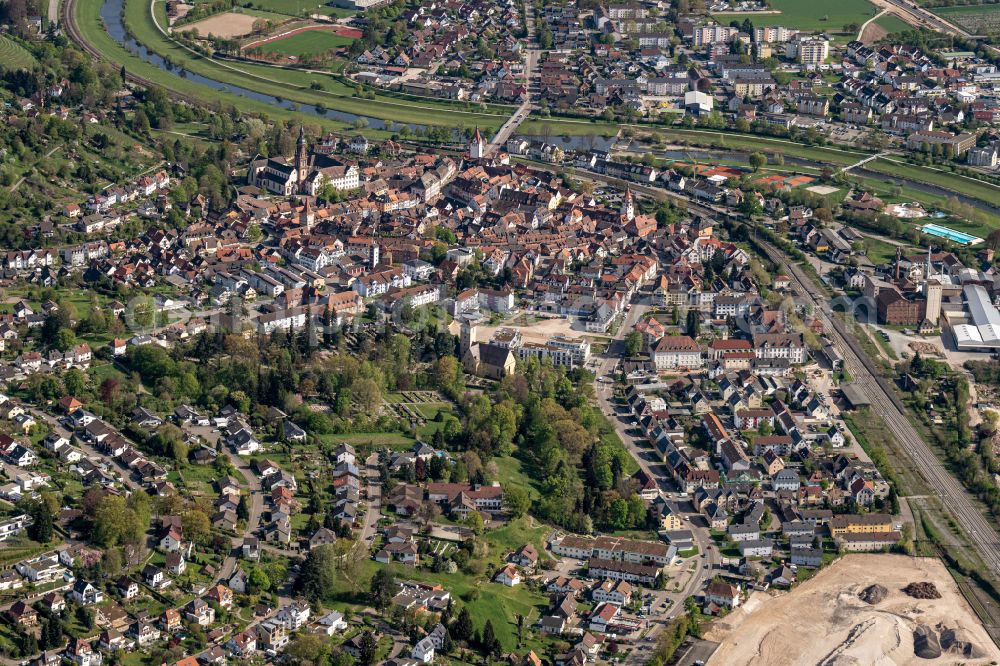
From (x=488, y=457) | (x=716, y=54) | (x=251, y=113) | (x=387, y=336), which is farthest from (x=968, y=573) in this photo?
(x=716, y=54)

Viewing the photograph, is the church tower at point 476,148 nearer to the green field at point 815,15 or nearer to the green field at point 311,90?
the green field at point 311,90

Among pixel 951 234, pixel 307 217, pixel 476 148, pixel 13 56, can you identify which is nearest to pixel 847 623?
pixel 951 234

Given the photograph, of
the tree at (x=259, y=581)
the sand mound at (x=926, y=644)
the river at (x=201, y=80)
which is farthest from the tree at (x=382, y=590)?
the river at (x=201, y=80)

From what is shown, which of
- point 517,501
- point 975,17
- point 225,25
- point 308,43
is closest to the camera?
point 517,501

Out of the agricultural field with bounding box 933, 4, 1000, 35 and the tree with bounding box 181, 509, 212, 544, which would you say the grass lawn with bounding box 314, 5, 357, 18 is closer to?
the agricultural field with bounding box 933, 4, 1000, 35

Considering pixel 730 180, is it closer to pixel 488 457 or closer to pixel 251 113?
pixel 251 113

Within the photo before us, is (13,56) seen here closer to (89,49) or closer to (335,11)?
(89,49)
